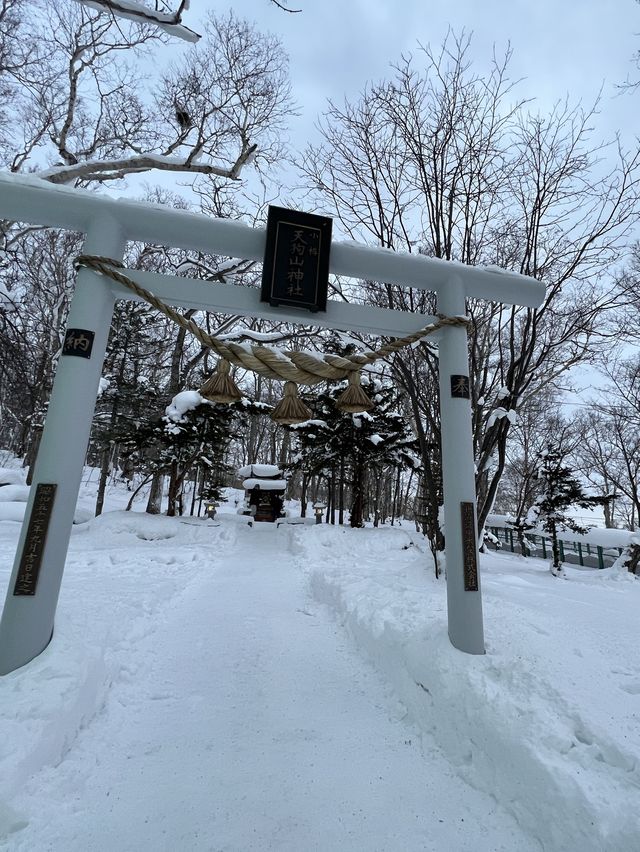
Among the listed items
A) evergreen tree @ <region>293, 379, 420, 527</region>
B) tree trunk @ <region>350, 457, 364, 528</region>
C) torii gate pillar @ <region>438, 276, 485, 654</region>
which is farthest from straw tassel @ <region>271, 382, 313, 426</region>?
tree trunk @ <region>350, 457, 364, 528</region>

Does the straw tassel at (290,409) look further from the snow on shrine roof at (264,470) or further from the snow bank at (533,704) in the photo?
the snow on shrine roof at (264,470)

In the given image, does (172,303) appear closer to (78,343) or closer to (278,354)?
(78,343)

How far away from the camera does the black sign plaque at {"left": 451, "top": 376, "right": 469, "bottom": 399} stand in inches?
132

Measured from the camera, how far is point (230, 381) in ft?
11.1

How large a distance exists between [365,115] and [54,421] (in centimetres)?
751

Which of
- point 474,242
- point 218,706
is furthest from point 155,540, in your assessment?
point 474,242

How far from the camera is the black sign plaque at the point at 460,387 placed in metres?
3.35

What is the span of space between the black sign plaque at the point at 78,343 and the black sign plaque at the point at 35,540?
3.26ft

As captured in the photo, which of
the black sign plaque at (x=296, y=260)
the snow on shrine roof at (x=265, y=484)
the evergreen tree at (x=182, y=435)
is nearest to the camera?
the black sign plaque at (x=296, y=260)

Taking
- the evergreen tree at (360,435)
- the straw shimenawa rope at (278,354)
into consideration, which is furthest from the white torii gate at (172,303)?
the evergreen tree at (360,435)

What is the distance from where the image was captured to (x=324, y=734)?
8.09 feet

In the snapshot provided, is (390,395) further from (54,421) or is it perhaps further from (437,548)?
(54,421)

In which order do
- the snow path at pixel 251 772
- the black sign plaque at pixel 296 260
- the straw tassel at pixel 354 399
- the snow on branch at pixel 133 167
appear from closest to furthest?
the snow path at pixel 251 772, the black sign plaque at pixel 296 260, the straw tassel at pixel 354 399, the snow on branch at pixel 133 167

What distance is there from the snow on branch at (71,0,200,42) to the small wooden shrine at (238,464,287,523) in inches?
541
